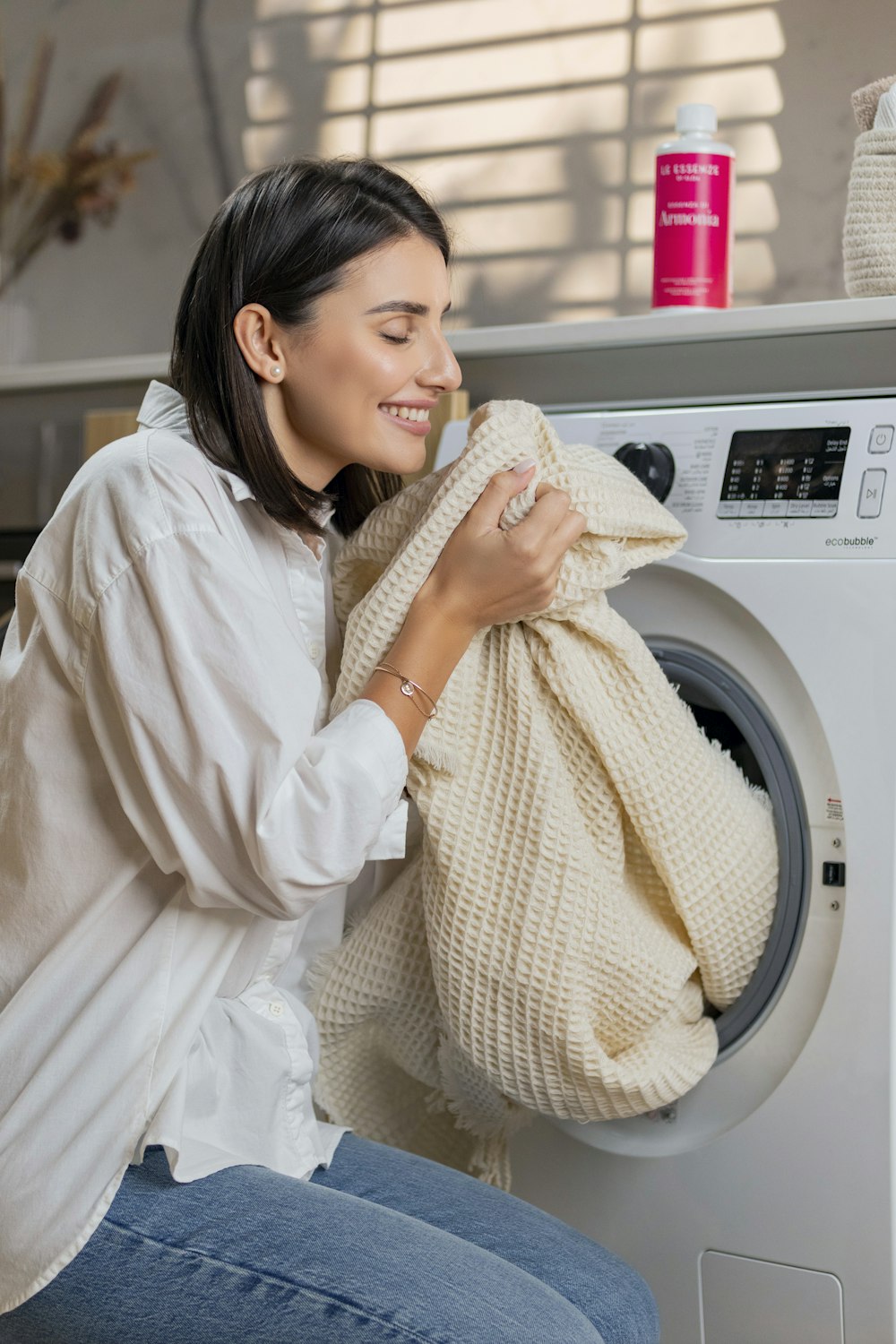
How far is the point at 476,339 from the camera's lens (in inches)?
60.0

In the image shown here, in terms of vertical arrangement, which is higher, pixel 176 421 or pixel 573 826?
pixel 176 421

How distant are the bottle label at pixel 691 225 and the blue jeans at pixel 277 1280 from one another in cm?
97

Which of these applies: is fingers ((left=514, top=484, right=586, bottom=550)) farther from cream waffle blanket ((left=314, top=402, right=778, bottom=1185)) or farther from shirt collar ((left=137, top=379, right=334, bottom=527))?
shirt collar ((left=137, top=379, right=334, bottom=527))

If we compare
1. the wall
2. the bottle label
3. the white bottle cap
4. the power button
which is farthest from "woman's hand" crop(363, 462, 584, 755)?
the wall

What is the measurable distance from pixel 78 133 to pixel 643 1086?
2.03 meters

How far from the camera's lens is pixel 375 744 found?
40.5 inches

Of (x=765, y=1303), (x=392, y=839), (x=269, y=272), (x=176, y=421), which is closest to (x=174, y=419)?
(x=176, y=421)

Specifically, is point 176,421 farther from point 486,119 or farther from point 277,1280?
point 486,119

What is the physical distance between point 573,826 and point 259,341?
1.63 feet

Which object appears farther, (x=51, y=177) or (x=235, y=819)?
(x=51, y=177)

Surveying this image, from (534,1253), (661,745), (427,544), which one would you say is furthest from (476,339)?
(534,1253)

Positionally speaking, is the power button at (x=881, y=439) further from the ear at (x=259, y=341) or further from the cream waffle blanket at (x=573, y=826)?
the ear at (x=259, y=341)

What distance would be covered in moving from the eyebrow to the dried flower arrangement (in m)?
1.45

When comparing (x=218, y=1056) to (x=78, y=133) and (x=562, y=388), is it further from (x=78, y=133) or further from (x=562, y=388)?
(x=78, y=133)
